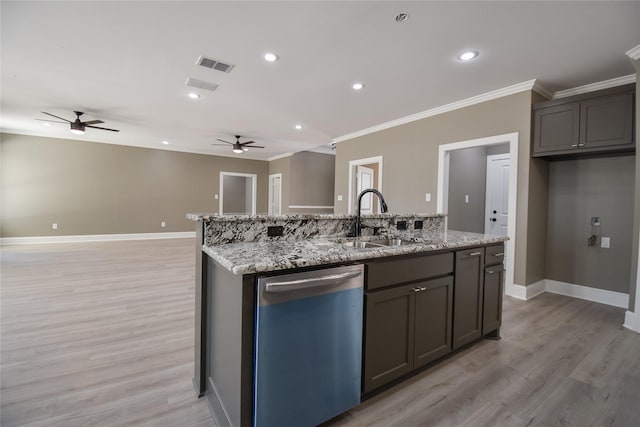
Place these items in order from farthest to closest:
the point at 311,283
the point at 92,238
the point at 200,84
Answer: the point at 92,238, the point at 200,84, the point at 311,283

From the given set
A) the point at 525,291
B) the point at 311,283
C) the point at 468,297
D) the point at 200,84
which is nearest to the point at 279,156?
the point at 200,84

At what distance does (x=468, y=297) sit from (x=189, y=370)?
2.04 m

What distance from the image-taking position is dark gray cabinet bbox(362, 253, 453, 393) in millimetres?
1499

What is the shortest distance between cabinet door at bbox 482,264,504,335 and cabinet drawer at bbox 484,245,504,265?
44mm

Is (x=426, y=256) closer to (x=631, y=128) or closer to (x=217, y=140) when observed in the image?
(x=631, y=128)

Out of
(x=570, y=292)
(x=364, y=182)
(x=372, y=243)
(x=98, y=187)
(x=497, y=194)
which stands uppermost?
(x=364, y=182)

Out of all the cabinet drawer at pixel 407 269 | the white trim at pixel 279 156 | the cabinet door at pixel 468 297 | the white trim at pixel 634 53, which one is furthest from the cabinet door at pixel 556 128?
the white trim at pixel 279 156

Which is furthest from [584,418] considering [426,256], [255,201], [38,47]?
[255,201]

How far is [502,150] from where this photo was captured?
4.95m

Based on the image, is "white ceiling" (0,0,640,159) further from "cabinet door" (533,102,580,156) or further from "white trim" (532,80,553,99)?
"cabinet door" (533,102,580,156)

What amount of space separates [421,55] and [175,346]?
11.2 feet

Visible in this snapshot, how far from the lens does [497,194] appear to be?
500 centimetres

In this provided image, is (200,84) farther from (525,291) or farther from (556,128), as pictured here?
(525,291)

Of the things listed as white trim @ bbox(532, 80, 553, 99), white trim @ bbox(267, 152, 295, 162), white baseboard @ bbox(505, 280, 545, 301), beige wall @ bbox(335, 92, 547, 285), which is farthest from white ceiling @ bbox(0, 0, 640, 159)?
white trim @ bbox(267, 152, 295, 162)
